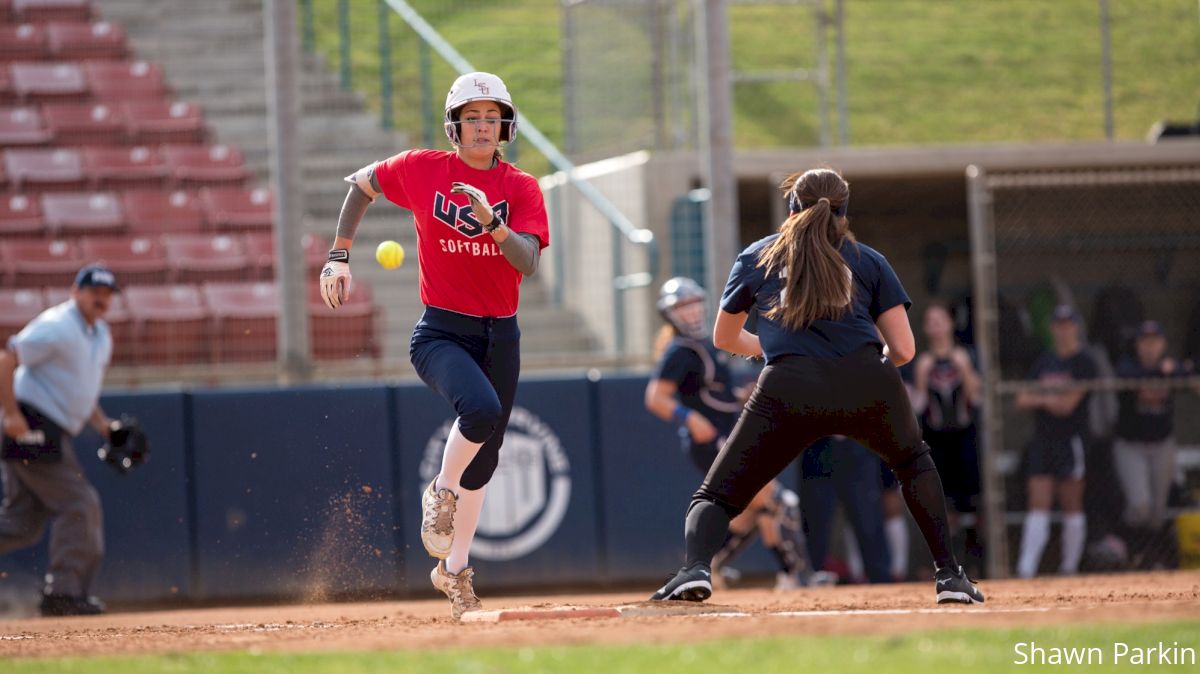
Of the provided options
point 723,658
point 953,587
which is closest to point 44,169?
point 953,587

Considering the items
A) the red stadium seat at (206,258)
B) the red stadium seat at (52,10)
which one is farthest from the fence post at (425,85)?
the red stadium seat at (52,10)

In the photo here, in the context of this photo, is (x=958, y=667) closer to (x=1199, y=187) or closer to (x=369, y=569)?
(x=369, y=569)

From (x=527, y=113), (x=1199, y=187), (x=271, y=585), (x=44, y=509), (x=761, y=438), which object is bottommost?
(x=271, y=585)

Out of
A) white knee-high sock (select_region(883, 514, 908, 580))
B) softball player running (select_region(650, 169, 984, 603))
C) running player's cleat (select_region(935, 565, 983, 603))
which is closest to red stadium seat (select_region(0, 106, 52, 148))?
white knee-high sock (select_region(883, 514, 908, 580))

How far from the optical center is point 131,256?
14.8 meters

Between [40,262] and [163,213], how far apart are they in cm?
141

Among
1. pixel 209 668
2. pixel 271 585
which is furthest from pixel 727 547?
pixel 209 668

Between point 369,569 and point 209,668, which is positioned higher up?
point 209,668

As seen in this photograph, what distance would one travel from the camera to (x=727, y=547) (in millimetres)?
11391

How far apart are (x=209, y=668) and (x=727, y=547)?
21.2 ft

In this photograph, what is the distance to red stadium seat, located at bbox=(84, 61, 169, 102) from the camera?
57.1 ft

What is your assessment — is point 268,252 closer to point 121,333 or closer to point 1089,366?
point 121,333

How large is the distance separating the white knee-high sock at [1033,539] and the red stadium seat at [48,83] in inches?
433

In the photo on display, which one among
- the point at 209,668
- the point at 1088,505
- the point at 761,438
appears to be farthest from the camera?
the point at 1088,505
